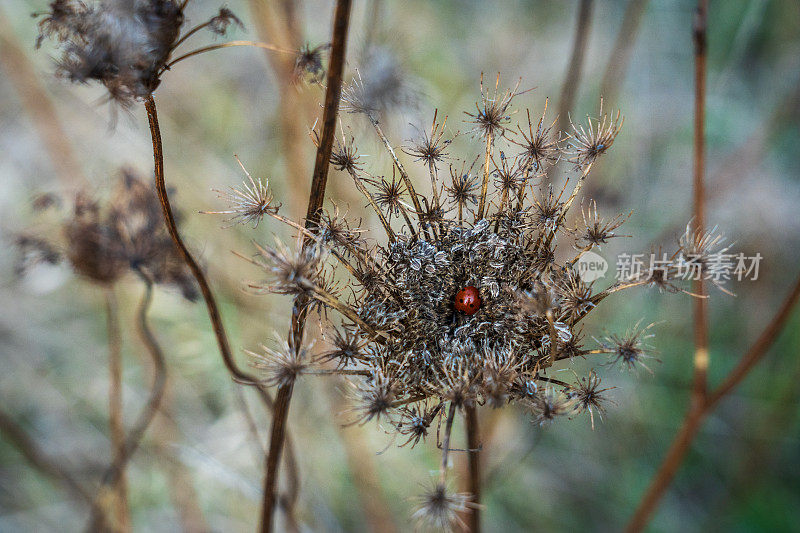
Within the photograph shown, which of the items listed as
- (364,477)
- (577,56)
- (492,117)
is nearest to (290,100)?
(577,56)

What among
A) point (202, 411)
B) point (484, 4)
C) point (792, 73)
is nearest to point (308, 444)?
point (202, 411)

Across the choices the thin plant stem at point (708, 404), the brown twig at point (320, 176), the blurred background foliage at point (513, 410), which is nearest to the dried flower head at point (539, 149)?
the brown twig at point (320, 176)

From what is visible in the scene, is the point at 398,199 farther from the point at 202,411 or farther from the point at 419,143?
the point at 202,411

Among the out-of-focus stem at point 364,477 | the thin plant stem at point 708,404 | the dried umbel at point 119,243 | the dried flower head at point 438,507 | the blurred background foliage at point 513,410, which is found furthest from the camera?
the blurred background foliage at point 513,410

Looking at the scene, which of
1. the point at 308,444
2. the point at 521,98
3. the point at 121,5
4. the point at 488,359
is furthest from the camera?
the point at 521,98

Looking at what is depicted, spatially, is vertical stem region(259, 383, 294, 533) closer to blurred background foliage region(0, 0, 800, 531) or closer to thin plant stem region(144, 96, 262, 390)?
thin plant stem region(144, 96, 262, 390)

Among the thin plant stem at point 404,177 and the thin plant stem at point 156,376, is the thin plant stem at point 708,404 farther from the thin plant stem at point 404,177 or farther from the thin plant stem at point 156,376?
the thin plant stem at point 156,376
